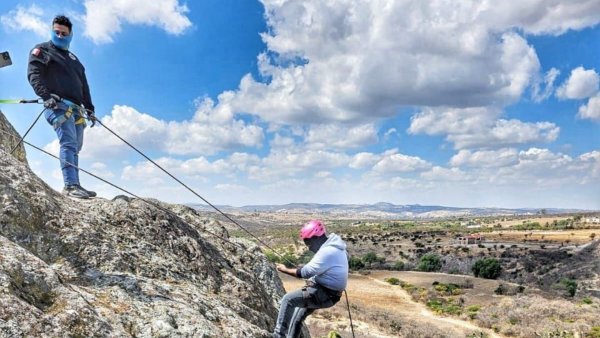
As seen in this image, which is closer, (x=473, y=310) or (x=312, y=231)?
(x=312, y=231)

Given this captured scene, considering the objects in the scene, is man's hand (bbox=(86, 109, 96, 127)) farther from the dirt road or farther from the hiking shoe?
the dirt road

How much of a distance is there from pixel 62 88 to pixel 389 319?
36.5m

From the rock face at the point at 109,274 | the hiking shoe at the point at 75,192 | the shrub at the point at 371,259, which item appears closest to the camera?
the rock face at the point at 109,274

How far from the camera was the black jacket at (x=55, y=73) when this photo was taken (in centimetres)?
784

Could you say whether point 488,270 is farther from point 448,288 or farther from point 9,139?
point 9,139

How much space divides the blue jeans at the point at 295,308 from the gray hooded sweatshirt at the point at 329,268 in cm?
20

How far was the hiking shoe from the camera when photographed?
802cm

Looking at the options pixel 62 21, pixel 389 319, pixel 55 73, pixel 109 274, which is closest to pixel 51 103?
pixel 55 73

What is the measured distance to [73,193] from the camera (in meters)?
8.05

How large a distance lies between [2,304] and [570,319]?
1864 inches

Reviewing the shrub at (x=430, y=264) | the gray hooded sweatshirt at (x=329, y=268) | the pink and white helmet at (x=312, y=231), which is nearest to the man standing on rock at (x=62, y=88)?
the pink and white helmet at (x=312, y=231)

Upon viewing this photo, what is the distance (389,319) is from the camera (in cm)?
3978

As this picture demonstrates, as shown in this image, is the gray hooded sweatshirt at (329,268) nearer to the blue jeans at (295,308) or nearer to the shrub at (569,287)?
the blue jeans at (295,308)

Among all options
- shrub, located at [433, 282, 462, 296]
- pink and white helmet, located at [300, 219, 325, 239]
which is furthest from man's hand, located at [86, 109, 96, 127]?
shrub, located at [433, 282, 462, 296]
